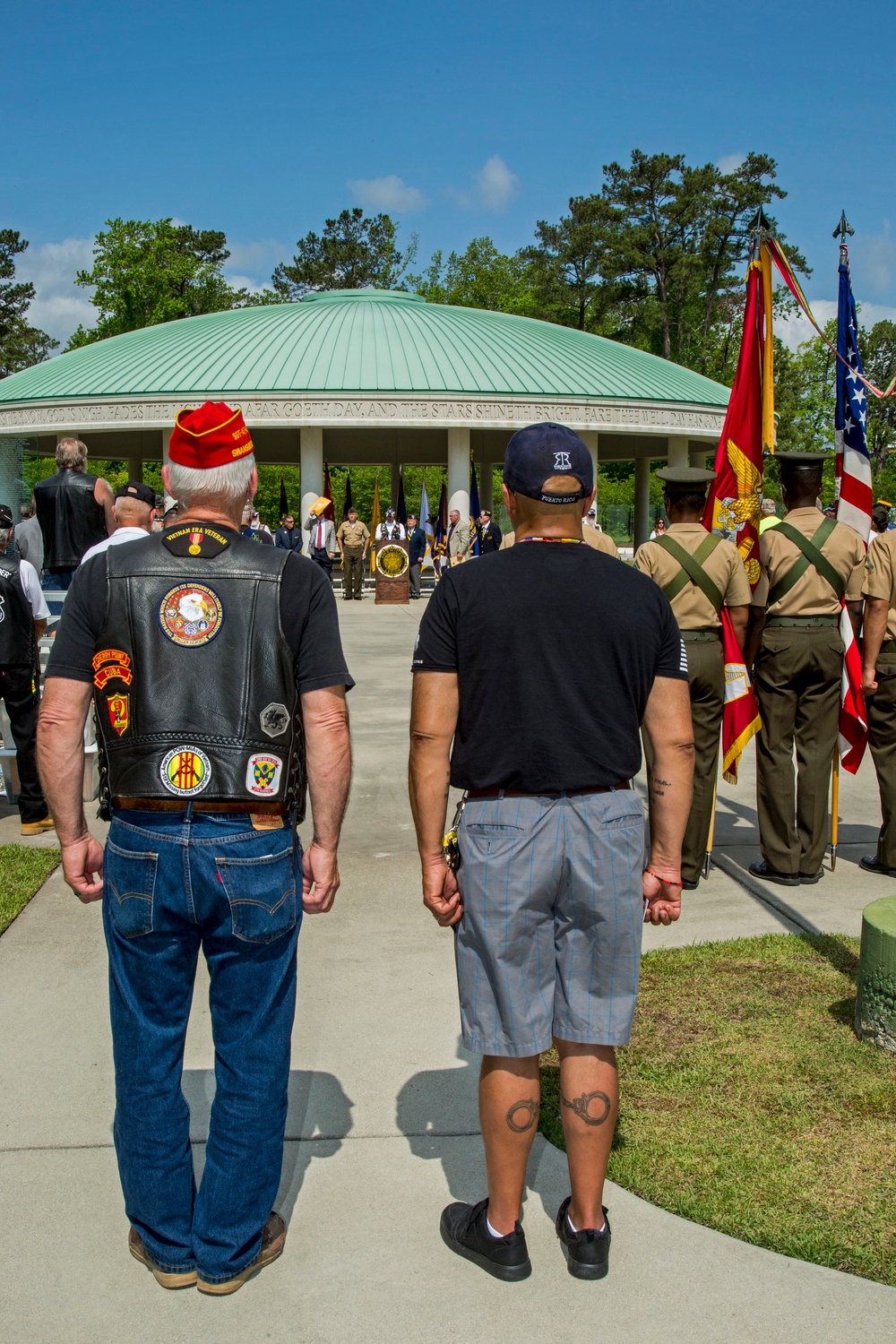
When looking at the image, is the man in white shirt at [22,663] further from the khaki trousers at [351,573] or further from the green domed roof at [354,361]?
the green domed roof at [354,361]

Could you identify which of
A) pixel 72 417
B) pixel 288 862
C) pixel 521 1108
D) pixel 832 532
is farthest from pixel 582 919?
pixel 72 417

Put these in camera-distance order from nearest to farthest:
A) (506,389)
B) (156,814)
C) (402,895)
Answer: (156,814) < (402,895) < (506,389)

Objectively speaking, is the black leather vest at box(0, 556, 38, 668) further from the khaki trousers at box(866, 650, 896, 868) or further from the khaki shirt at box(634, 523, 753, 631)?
the khaki trousers at box(866, 650, 896, 868)

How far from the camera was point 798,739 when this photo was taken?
6410mm

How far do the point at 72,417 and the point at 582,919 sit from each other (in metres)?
33.0

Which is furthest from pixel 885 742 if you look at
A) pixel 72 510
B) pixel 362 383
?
pixel 362 383

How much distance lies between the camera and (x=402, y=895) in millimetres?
6004

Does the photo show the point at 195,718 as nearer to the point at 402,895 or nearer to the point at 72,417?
the point at 402,895

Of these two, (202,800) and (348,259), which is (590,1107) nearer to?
(202,800)

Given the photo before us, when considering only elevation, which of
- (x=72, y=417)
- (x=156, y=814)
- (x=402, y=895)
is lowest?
(x=402, y=895)

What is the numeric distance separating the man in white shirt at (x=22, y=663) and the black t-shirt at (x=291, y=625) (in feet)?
14.1

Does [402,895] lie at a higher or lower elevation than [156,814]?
lower

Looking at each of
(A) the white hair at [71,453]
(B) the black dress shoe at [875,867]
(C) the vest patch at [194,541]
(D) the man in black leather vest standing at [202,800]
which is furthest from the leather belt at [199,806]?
(A) the white hair at [71,453]

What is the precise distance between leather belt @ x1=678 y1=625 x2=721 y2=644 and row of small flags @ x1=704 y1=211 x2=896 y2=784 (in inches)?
9.0
